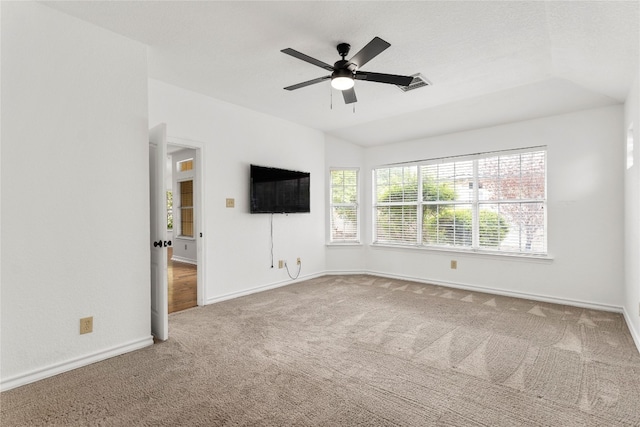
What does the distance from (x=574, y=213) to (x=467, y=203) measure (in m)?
1.30

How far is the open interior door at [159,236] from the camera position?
9.48 ft

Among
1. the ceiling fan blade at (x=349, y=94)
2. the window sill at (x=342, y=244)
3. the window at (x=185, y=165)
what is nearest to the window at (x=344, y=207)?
the window sill at (x=342, y=244)

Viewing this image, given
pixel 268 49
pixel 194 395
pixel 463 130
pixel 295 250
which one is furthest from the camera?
pixel 295 250

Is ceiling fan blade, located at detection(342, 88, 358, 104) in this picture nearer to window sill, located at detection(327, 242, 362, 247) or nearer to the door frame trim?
the door frame trim

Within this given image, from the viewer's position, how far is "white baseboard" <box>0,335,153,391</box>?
2.13 meters

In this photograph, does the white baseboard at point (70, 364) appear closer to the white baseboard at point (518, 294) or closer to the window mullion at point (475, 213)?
the white baseboard at point (518, 294)

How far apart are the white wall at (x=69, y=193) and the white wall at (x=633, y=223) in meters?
4.36

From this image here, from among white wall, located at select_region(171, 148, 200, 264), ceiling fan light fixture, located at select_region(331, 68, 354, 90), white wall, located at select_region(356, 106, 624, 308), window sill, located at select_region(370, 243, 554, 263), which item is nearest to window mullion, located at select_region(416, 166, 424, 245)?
window sill, located at select_region(370, 243, 554, 263)

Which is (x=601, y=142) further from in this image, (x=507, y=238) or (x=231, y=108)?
(x=231, y=108)

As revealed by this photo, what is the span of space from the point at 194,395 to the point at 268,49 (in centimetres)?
279

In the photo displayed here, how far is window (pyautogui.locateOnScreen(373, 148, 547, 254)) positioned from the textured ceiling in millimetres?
782

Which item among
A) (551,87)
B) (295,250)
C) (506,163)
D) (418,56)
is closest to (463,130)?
(506,163)

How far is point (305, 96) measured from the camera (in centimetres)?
395

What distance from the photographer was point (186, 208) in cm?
755
